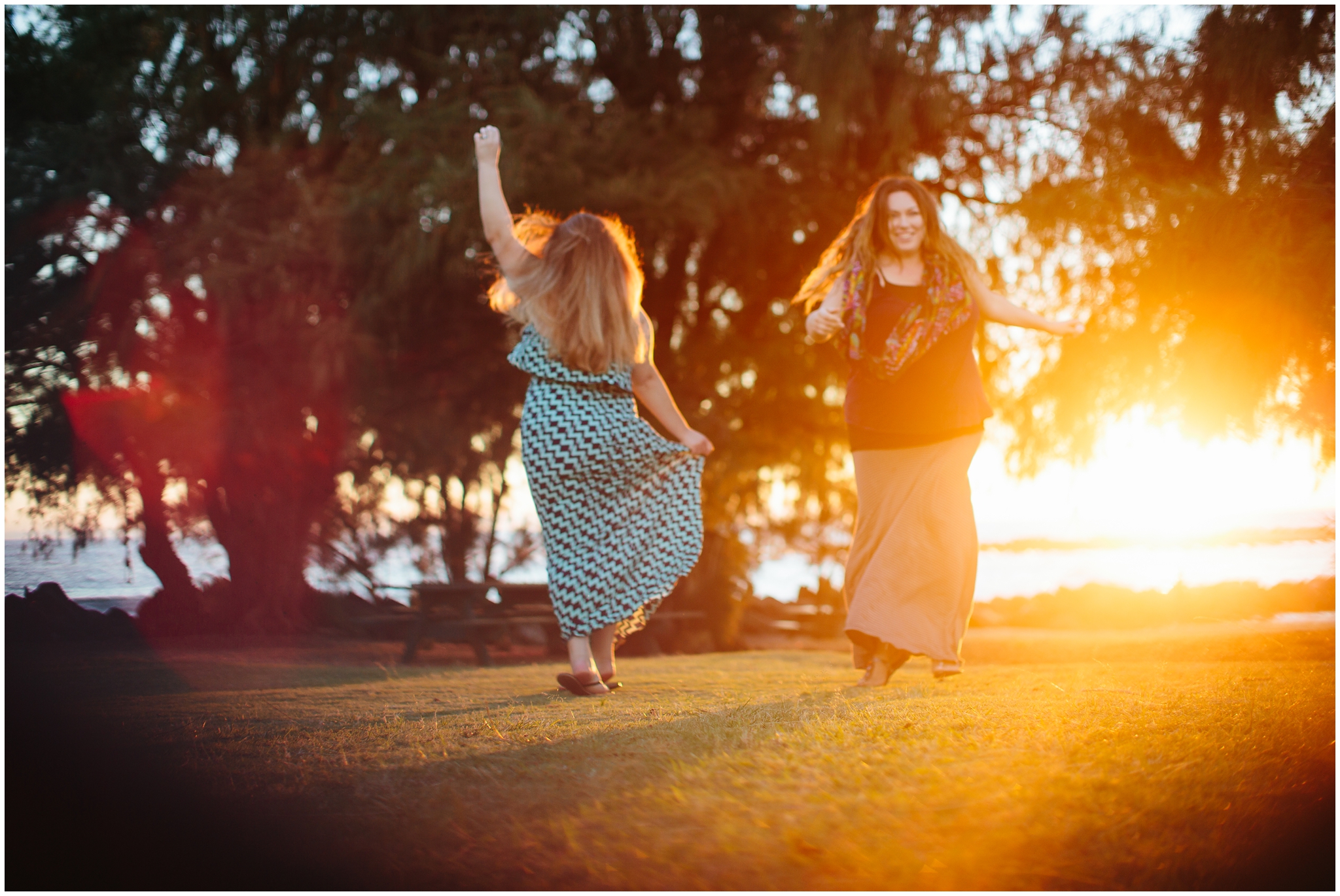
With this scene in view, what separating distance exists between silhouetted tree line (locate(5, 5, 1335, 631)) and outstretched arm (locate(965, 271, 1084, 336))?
89.9 inches

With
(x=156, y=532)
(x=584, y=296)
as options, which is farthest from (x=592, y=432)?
(x=156, y=532)

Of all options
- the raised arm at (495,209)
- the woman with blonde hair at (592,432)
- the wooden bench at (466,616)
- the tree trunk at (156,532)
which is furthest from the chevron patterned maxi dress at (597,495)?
the tree trunk at (156,532)

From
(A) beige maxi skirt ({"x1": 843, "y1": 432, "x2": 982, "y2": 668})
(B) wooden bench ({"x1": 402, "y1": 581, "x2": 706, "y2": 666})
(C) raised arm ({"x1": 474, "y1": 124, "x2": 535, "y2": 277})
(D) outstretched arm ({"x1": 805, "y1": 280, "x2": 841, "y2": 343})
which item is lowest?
(B) wooden bench ({"x1": 402, "y1": 581, "x2": 706, "y2": 666})

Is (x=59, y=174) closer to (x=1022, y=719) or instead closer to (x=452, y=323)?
(x=452, y=323)

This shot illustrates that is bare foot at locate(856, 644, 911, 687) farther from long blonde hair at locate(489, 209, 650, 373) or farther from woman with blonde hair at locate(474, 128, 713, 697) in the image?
long blonde hair at locate(489, 209, 650, 373)

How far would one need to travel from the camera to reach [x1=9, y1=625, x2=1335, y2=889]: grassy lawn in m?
1.44

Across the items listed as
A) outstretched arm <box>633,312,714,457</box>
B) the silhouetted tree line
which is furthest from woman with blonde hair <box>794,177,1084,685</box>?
the silhouetted tree line

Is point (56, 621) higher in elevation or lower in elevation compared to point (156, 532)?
lower

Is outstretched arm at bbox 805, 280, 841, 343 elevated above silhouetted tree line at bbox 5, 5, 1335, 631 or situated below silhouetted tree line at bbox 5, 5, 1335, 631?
below

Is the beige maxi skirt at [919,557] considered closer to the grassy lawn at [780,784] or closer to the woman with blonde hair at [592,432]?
the grassy lawn at [780,784]

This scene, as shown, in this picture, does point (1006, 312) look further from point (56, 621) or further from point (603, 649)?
point (56, 621)

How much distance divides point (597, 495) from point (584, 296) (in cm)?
74

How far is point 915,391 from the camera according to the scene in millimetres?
3615

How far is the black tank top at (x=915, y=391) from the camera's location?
3.60 metres
